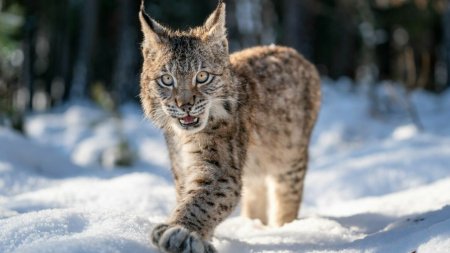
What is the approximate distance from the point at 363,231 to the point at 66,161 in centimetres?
500

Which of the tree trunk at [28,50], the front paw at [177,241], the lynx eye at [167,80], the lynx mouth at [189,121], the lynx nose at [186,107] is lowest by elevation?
the tree trunk at [28,50]

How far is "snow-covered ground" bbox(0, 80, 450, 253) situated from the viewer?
11.4 ft

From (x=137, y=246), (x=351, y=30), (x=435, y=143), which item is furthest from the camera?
(x=351, y=30)

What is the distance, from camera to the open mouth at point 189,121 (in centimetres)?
405

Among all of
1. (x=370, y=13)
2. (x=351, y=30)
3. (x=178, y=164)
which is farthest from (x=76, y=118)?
(x=178, y=164)

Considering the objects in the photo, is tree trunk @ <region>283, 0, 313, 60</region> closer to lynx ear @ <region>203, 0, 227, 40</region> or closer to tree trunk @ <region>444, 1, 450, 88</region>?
tree trunk @ <region>444, 1, 450, 88</region>

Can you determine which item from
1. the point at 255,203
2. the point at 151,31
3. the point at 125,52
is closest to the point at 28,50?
the point at 125,52

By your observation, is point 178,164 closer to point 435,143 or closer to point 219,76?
point 219,76

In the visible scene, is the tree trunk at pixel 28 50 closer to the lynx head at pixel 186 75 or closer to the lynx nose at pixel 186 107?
the lynx head at pixel 186 75

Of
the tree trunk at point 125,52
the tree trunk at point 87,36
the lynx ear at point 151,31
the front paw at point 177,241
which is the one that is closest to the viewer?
the front paw at point 177,241

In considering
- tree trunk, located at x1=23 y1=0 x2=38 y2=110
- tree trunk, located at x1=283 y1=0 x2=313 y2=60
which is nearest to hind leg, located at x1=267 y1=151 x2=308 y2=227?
tree trunk, located at x1=283 y1=0 x2=313 y2=60

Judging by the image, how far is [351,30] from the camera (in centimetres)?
2486

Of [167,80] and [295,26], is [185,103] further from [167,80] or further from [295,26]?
[295,26]

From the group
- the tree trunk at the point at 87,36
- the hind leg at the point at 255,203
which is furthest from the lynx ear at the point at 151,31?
the tree trunk at the point at 87,36
